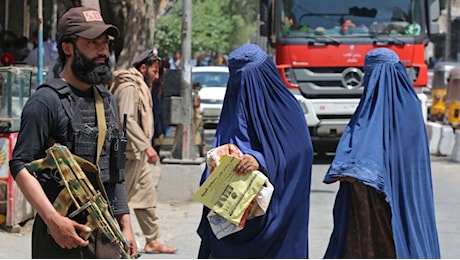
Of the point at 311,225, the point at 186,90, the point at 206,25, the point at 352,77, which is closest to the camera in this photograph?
the point at 311,225

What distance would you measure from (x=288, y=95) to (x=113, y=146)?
148cm

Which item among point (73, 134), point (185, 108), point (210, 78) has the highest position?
point (73, 134)

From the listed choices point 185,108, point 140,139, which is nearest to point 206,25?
point 185,108

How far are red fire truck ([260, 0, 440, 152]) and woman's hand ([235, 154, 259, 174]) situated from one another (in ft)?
32.9

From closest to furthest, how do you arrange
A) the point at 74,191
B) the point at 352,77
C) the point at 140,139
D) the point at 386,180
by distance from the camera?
1. the point at 74,191
2. the point at 386,180
3. the point at 140,139
4. the point at 352,77

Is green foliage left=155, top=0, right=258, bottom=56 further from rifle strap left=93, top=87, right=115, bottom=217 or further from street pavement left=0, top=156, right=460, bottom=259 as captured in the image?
rifle strap left=93, top=87, right=115, bottom=217

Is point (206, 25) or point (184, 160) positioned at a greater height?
point (206, 25)

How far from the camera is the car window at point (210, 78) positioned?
25.0 metres

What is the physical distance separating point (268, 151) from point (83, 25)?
142 centimetres

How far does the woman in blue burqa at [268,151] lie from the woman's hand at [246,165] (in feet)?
0.06

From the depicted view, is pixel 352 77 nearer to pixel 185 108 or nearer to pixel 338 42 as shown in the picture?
pixel 338 42

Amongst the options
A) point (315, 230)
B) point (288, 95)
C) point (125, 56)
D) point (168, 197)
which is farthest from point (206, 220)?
point (125, 56)

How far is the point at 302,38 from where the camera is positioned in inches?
591

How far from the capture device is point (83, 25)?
3.97 meters
